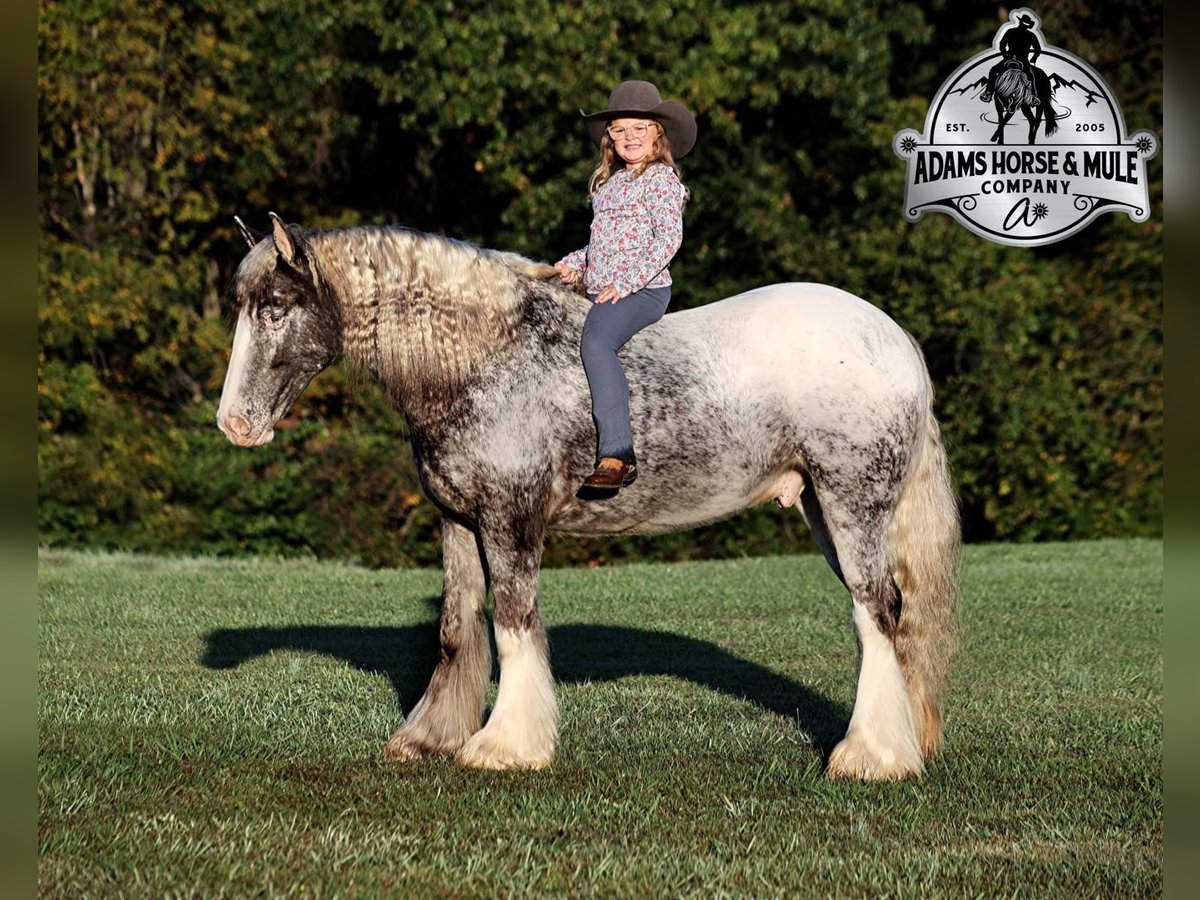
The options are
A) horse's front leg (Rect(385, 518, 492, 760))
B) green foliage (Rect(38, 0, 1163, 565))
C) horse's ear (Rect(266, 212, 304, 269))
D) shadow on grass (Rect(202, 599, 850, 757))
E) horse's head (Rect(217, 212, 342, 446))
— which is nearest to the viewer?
horse's ear (Rect(266, 212, 304, 269))

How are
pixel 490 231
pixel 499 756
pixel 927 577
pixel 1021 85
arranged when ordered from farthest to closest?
pixel 490 231, pixel 1021 85, pixel 927 577, pixel 499 756

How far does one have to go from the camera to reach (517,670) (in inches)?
232

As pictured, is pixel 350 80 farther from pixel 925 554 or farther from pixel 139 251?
pixel 925 554

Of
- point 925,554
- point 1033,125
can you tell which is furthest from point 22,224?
point 1033,125

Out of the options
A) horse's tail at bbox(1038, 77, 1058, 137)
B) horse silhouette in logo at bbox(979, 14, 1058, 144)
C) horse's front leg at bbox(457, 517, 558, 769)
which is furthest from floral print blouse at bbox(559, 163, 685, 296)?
horse's tail at bbox(1038, 77, 1058, 137)

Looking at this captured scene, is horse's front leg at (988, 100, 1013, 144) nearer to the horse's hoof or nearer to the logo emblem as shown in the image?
the logo emblem

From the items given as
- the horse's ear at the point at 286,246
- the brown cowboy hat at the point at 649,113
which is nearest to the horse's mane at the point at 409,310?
the horse's ear at the point at 286,246

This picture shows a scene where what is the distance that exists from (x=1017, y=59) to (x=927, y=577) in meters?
11.6

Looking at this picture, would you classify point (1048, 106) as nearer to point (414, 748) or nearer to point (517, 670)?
point (517, 670)

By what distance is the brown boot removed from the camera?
19.0ft

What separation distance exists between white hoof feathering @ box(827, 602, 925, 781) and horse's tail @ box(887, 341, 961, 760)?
13cm

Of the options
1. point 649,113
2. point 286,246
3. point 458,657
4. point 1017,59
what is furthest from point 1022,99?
point 286,246

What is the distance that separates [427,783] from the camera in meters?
5.61

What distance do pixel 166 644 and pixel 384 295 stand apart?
5.08 metres
